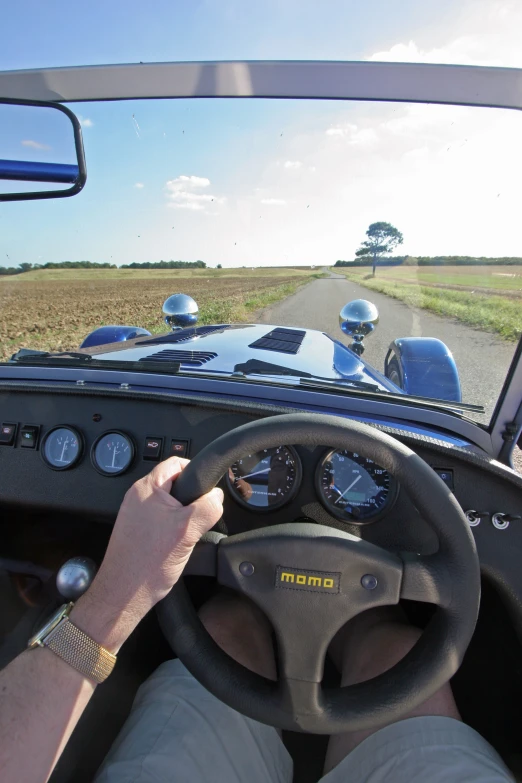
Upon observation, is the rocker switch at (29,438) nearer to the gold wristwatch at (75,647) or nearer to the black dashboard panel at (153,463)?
the black dashboard panel at (153,463)

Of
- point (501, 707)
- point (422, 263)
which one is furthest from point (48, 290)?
point (501, 707)

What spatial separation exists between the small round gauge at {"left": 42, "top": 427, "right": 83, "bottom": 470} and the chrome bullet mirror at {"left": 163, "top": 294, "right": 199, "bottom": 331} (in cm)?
69


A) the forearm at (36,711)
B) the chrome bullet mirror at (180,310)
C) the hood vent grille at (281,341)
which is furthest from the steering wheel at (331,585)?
the hood vent grille at (281,341)

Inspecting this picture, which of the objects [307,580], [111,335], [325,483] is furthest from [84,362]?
[307,580]

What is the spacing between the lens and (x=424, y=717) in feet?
4.86

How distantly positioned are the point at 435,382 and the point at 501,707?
1297mm

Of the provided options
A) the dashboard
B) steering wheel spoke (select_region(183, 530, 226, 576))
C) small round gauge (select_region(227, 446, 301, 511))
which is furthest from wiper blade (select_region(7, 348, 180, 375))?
steering wheel spoke (select_region(183, 530, 226, 576))

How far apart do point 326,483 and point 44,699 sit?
0.99 m

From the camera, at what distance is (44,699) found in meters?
1.05

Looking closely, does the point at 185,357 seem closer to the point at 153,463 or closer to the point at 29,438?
the point at 153,463

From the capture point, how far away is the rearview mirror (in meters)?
1.54

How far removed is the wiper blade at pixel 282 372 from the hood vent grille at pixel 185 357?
17cm

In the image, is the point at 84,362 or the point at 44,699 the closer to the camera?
the point at 44,699

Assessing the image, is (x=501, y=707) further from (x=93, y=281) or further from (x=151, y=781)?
(x=93, y=281)
